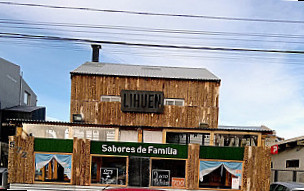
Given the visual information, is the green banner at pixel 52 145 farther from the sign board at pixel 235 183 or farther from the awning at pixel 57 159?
the sign board at pixel 235 183

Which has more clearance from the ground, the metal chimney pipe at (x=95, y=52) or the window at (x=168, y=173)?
the metal chimney pipe at (x=95, y=52)

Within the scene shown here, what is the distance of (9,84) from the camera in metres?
23.0

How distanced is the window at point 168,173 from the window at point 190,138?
2916 mm

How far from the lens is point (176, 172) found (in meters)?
13.2

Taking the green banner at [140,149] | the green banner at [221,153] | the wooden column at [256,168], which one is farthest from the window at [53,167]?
the wooden column at [256,168]

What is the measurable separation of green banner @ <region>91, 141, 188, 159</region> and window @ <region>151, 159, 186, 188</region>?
41cm

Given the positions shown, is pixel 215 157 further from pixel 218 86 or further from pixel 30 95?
pixel 30 95

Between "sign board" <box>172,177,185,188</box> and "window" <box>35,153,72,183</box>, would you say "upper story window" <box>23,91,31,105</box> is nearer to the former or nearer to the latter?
"window" <box>35,153,72,183</box>

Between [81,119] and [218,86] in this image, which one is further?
[218,86]

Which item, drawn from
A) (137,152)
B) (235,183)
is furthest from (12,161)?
(235,183)

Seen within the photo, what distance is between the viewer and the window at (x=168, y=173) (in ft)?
43.2

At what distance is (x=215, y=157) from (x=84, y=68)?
43.3ft

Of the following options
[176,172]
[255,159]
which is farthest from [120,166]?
[255,159]

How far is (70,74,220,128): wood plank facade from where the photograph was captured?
18.2 metres
